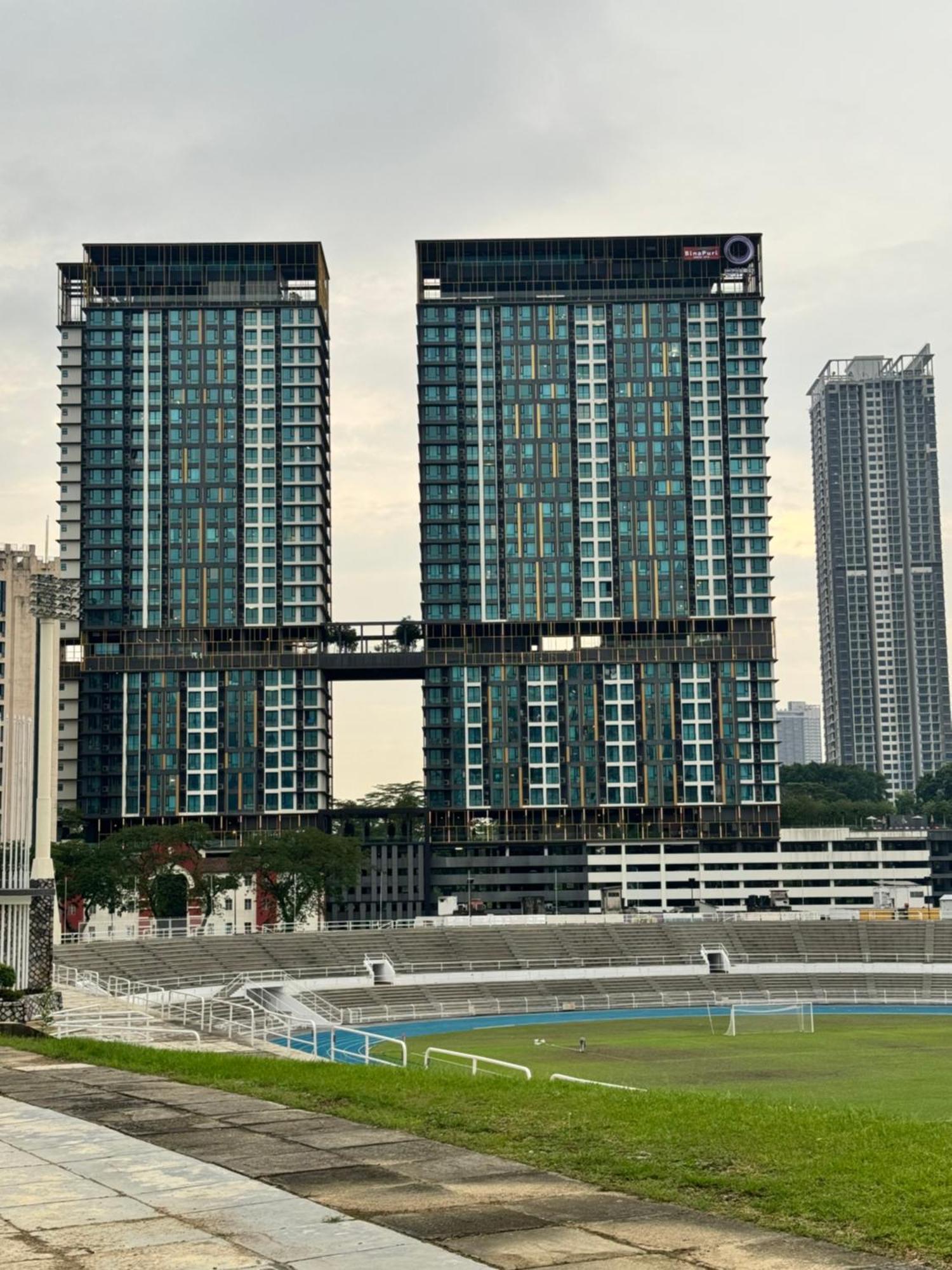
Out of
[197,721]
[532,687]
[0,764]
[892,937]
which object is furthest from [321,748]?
[892,937]

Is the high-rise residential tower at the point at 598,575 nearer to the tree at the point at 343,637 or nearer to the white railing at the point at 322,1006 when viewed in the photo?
the tree at the point at 343,637

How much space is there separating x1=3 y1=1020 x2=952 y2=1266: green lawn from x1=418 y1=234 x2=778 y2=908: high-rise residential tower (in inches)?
6405

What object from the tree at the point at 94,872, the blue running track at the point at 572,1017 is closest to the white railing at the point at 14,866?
the blue running track at the point at 572,1017

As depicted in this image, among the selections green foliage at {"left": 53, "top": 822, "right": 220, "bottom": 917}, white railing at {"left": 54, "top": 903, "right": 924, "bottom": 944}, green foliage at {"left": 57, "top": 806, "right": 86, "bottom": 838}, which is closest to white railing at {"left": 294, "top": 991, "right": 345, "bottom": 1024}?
white railing at {"left": 54, "top": 903, "right": 924, "bottom": 944}

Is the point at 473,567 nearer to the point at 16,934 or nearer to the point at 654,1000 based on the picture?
the point at 654,1000

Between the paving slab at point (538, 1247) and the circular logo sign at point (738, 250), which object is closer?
the paving slab at point (538, 1247)

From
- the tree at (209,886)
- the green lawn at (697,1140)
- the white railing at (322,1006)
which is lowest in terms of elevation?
the white railing at (322,1006)

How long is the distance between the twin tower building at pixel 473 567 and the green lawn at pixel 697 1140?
162m

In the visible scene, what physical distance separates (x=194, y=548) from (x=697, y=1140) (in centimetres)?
17595

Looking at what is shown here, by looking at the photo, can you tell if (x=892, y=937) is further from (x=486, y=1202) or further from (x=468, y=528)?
(x=486, y=1202)

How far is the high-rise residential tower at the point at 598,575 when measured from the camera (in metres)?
184

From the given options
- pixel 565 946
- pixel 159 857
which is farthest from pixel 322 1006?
pixel 159 857

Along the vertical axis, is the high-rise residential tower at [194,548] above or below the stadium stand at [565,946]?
above

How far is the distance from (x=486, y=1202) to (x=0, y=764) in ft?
497
